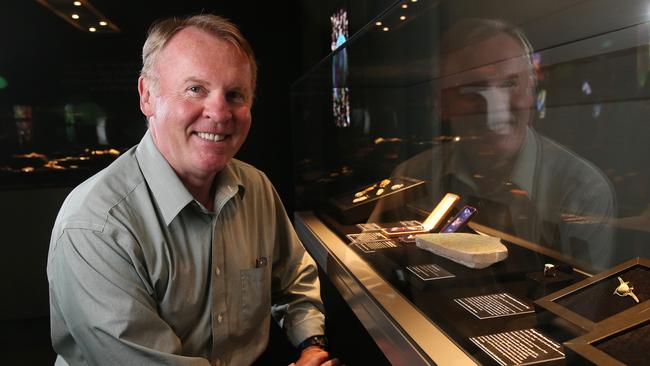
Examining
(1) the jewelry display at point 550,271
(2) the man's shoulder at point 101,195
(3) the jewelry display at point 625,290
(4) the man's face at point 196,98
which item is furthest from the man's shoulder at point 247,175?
(3) the jewelry display at point 625,290

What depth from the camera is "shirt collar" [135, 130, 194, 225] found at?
122 cm

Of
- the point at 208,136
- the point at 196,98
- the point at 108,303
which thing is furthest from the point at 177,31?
the point at 108,303

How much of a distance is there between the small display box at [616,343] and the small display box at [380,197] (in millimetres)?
1312

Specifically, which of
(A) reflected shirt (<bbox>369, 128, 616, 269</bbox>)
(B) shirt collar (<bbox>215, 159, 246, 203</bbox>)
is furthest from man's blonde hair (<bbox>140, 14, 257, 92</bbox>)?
(A) reflected shirt (<bbox>369, 128, 616, 269</bbox>)

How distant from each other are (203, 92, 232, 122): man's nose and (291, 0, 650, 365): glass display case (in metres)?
0.55

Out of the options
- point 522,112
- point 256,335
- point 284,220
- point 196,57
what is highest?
point 196,57

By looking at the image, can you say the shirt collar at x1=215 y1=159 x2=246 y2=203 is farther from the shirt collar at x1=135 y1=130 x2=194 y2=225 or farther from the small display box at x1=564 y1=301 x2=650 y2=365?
the small display box at x1=564 y1=301 x2=650 y2=365

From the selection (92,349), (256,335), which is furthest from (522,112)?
(92,349)

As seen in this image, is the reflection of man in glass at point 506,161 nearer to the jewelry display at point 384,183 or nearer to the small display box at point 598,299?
the jewelry display at point 384,183

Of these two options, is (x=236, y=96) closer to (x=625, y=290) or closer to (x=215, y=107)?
(x=215, y=107)

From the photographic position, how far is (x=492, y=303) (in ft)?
3.62

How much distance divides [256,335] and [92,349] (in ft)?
1.54

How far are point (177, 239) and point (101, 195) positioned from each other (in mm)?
210

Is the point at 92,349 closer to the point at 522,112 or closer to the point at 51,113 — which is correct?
the point at 522,112
